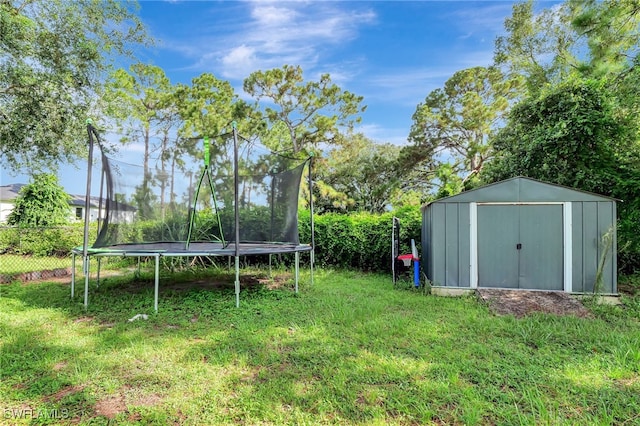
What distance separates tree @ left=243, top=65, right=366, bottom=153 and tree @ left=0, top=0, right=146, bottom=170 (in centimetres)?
765

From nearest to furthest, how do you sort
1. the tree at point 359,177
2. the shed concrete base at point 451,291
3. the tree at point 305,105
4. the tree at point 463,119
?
1. the shed concrete base at point 451,291
2. the tree at point 463,119
3. the tree at point 305,105
4. the tree at point 359,177

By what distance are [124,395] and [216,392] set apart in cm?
56

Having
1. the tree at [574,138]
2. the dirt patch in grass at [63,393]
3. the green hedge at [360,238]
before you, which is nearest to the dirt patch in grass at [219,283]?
the green hedge at [360,238]

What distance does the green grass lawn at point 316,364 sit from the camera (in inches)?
70.9

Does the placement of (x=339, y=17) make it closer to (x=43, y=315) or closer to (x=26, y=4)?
(x=26, y=4)

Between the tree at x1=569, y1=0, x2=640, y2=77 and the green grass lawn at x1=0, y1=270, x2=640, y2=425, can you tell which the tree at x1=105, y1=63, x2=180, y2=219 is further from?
the tree at x1=569, y1=0, x2=640, y2=77

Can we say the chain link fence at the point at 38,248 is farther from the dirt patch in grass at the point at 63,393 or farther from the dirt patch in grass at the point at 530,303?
the dirt patch in grass at the point at 530,303

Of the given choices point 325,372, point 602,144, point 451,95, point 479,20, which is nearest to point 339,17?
point 479,20

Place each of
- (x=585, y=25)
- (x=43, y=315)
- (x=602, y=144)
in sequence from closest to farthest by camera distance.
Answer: (x=43, y=315)
(x=585, y=25)
(x=602, y=144)

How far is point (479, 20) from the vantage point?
710cm

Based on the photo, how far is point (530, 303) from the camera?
3.85m

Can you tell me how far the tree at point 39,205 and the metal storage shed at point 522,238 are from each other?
10635 millimetres

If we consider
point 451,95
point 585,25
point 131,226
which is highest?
point 451,95

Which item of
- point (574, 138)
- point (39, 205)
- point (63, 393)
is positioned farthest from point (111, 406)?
point (39, 205)
